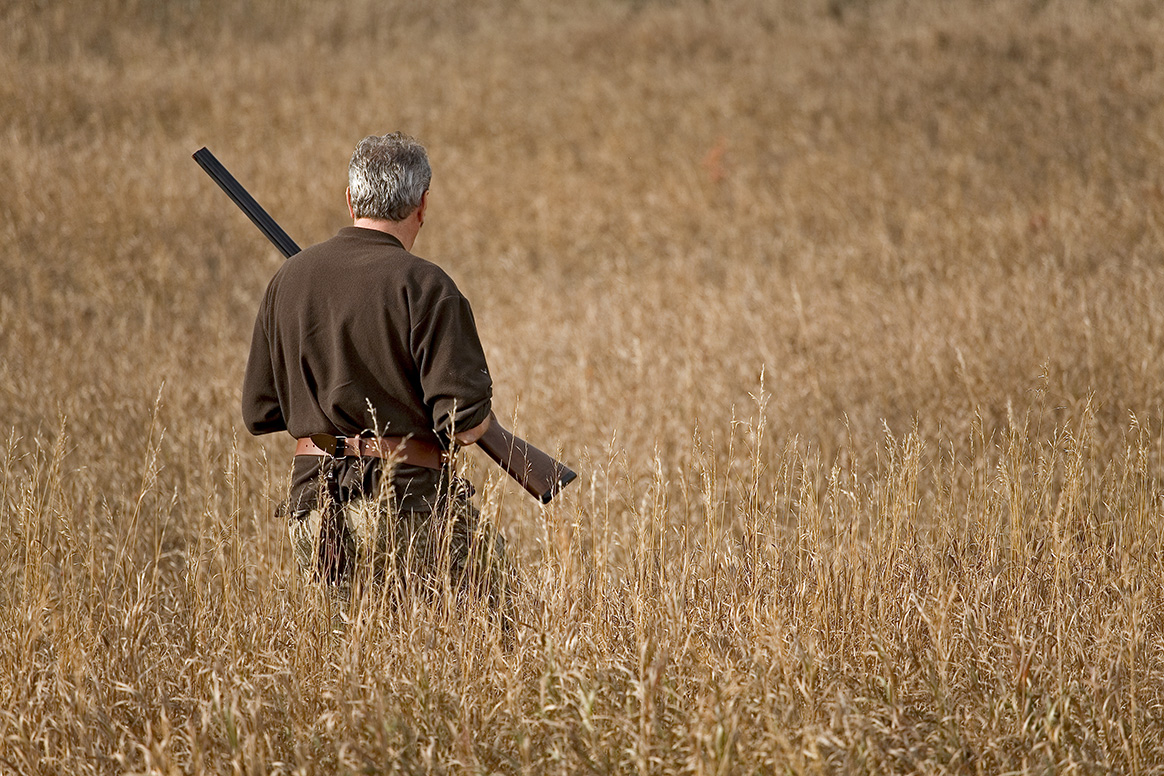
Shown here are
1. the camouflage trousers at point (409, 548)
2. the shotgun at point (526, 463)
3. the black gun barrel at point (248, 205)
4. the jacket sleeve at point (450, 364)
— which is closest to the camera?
the jacket sleeve at point (450, 364)

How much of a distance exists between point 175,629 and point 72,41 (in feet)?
56.8

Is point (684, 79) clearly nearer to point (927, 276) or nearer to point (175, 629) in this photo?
point (927, 276)

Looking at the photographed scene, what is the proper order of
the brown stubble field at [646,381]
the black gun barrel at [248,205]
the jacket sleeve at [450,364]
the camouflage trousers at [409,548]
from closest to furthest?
the brown stubble field at [646,381] → the jacket sleeve at [450,364] → the camouflage trousers at [409,548] → the black gun barrel at [248,205]

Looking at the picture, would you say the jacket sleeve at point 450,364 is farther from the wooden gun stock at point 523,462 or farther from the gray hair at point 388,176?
the gray hair at point 388,176

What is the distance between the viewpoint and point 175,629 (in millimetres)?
3393

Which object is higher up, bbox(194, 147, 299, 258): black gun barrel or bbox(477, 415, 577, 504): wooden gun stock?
bbox(194, 147, 299, 258): black gun barrel

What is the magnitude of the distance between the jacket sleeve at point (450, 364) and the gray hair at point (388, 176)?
0.38 meters

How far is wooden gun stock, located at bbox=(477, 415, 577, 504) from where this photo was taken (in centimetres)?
320

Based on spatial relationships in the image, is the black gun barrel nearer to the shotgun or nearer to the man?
the man

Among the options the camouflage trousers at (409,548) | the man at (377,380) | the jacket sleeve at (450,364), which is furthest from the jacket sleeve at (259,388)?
the jacket sleeve at (450,364)

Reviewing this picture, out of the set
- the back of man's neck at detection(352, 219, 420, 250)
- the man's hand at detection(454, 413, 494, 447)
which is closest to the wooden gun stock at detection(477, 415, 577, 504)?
the man's hand at detection(454, 413, 494, 447)

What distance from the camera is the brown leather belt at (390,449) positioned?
3.03 metres

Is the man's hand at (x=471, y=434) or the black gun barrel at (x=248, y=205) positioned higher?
the black gun barrel at (x=248, y=205)

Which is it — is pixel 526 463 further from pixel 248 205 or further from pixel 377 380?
pixel 248 205
